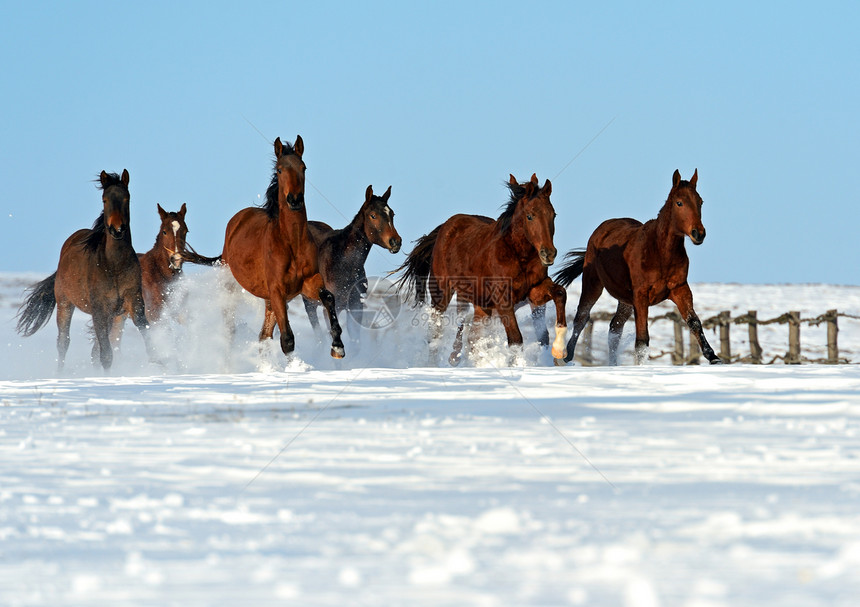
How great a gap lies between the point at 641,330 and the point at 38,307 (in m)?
8.10

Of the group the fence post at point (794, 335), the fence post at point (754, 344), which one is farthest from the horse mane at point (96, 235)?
the fence post at point (794, 335)

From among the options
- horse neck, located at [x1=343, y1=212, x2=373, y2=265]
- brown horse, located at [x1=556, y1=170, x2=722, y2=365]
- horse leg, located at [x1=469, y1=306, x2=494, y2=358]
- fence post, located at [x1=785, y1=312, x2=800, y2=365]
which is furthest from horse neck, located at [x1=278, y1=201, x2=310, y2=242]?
fence post, located at [x1=785, y1=312, x2=800, y2=365]

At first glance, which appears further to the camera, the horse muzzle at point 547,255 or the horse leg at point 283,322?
the horse leg at point 283,322

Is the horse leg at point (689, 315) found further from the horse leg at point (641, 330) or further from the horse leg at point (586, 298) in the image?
the horse leg at point (586, 298)

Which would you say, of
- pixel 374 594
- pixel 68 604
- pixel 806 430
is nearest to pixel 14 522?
pixel 68 604

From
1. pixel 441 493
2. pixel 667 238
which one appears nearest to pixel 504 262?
pixel 667 238

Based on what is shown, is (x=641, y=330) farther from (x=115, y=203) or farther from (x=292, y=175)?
(x=115, y=203)

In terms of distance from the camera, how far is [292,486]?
3688 millimetres

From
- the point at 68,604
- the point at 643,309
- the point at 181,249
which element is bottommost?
the point at 68,604

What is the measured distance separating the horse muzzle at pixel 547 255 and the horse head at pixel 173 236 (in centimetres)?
532

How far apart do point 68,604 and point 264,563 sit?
1.69 feet

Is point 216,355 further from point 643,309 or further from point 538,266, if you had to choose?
point 643,309

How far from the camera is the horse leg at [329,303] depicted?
8695 mm

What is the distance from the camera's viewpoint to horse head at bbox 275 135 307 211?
8.64 metres
